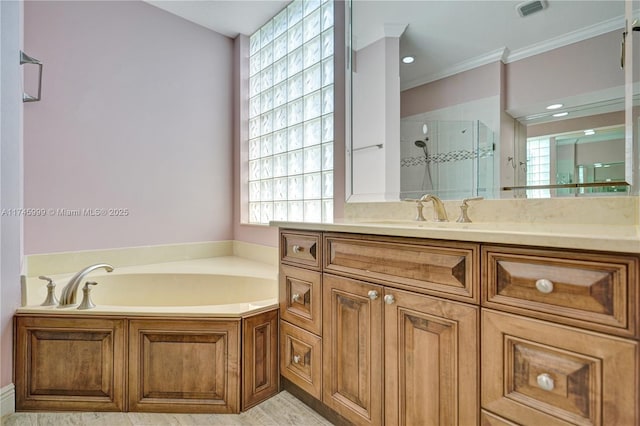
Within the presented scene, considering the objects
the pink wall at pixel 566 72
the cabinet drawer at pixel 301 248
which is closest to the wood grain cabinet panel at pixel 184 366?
the cabinet drawer at pixel 301 248

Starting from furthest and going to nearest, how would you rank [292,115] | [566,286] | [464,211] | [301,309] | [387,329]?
[292,115] → [301,309] → [464,211] → [387,329] → [566,286]

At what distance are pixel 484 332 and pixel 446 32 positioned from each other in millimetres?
1418

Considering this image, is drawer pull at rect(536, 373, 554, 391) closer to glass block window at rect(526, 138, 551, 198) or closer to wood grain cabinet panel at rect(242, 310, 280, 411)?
glass block window at rect(526, 138, 551, 198)

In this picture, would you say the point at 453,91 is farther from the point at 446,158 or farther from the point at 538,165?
the point at 538,165

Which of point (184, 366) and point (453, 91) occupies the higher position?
point (453, 91)

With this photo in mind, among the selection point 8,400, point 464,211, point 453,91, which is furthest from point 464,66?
point 8,400

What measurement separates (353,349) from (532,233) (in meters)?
0.76

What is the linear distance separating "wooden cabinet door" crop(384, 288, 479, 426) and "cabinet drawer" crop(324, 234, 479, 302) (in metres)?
0.05

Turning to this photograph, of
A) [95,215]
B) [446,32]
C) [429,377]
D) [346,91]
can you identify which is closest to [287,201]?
[346,91]

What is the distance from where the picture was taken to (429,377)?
1034mm

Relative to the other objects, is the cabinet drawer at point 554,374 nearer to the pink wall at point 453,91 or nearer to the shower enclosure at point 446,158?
the shower enclosure at point 446,158

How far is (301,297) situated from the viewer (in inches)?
59.5

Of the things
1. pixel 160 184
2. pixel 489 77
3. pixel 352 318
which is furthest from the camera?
pixel 160 184

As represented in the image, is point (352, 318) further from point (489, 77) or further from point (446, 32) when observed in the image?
point (446, 32)
